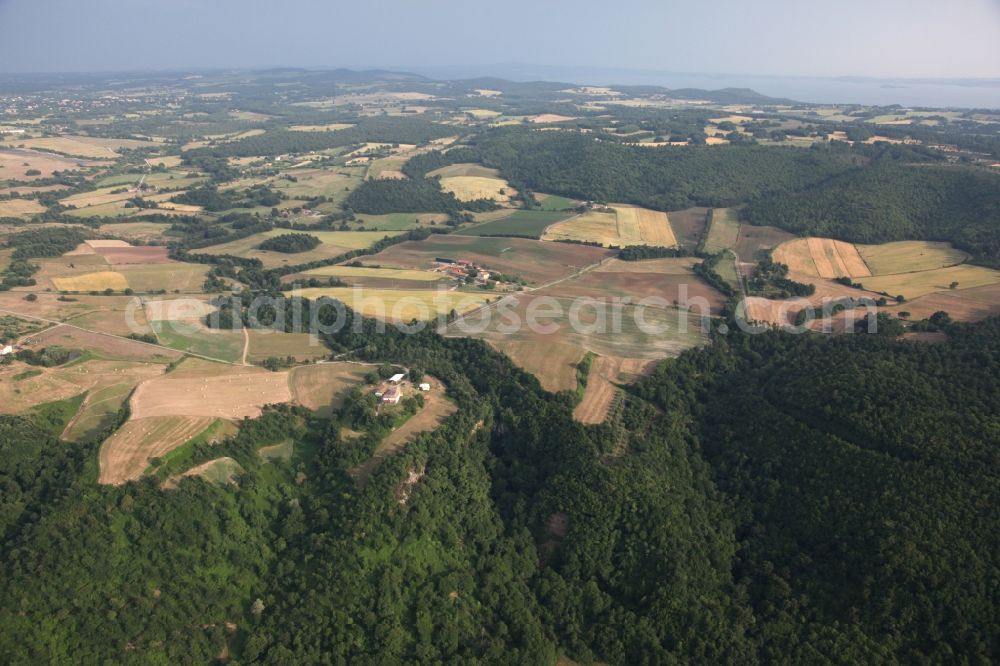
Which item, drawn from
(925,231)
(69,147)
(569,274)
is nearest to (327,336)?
(569,274)

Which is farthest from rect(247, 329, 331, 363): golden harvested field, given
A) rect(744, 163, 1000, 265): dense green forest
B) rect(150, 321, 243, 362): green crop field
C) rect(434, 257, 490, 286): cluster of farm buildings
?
rect(744, 163, 1000, 265): dense green forest

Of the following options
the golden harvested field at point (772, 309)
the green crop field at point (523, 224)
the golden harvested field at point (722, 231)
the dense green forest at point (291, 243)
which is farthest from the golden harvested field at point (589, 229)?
the dense green forest at point (291, 243)

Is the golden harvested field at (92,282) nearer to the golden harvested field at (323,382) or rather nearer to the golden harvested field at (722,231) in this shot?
the golden harvested field at (323,382)

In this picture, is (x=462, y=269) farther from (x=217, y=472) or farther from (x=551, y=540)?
(x=551, y=540)

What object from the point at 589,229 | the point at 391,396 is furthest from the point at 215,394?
the point at 589,229

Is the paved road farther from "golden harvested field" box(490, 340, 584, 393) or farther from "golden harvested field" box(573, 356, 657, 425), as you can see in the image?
"golden harvested field" box(573, 356, 657, 425)

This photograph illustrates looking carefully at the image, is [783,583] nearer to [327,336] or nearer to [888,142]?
[327,336]
